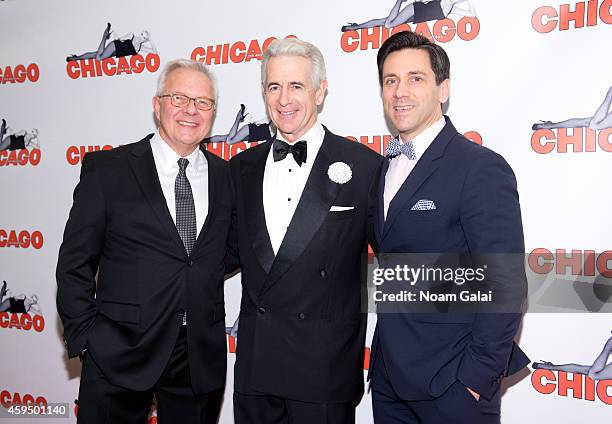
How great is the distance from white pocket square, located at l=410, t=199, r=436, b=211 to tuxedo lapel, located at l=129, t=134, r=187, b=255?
1.03 metres

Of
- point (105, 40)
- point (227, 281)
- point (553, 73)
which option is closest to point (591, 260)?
point (553, 73)

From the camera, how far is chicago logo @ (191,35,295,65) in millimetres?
3451

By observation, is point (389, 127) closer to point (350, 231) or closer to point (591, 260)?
point (350, 231)

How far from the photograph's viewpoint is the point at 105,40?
3877mm

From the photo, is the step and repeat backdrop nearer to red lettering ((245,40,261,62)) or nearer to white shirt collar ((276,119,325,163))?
red lettering ((245,40,261,62))

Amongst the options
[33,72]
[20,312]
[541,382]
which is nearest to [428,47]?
[541,382]

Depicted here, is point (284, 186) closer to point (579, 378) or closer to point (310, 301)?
point (310, 301)

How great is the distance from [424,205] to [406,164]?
30 centimetres

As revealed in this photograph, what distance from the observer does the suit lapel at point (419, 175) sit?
2.17m

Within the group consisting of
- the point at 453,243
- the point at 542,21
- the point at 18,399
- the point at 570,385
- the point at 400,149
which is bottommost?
the point at 18,399

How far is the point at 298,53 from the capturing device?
2.56m

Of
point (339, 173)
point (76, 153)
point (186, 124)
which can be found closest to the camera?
point (339, 173)

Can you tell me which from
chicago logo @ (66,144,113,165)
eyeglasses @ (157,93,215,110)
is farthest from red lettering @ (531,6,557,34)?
chicago logo @ (66,144,113,165)

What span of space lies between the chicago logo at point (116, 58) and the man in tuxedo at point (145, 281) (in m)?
1.28
